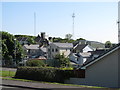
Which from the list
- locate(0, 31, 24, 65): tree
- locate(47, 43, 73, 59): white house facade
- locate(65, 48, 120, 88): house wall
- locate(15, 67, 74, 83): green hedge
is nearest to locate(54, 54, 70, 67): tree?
locate(0, 31, 24, 65): tree

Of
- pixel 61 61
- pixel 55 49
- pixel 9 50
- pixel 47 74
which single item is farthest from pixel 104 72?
pixel 55 49

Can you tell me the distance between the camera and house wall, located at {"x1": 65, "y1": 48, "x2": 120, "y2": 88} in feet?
64.8

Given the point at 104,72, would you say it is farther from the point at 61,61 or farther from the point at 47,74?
the point at 61,61

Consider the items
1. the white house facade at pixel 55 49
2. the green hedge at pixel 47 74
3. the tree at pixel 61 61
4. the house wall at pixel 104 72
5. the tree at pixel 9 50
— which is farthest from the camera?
the white house facade at pixel 55 49

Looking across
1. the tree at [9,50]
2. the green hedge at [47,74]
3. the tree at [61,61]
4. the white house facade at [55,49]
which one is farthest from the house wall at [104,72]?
the white house facade at [55,49]

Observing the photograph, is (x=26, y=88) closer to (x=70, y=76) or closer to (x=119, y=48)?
(x=70, y=76)

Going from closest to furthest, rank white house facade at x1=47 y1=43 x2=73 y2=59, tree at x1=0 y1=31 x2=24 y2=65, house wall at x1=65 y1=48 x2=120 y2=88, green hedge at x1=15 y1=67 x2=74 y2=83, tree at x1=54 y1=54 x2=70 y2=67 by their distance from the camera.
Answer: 1. house wall at x1=65 y1=48 x2=120 y2=88
2. green hedge at x1=15 y1=67 x2=74 y2=83
3. tree at x1=54 y1=54 x2=70 y2=67
4. tree at x1=0 y1=31 x2=24 y2=65
5. white house facade at x1=47 y1=43 x2=73 y2=59

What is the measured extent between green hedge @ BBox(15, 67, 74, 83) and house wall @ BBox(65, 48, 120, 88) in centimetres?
188

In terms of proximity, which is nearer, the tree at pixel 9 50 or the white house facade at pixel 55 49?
the tree at pixel 9 50

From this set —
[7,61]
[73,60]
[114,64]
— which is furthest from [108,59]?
[73,60]

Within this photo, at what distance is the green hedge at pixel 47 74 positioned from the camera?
21605 millimetres

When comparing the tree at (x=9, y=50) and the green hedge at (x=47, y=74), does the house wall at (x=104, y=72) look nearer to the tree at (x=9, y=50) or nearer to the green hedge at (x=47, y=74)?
the green hedge at (x=47, y=74)

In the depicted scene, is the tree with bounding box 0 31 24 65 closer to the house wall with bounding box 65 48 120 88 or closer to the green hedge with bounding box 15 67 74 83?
the green hedge with bounding box 15 67 74 83

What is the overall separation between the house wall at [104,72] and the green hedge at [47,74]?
6.18 feet
